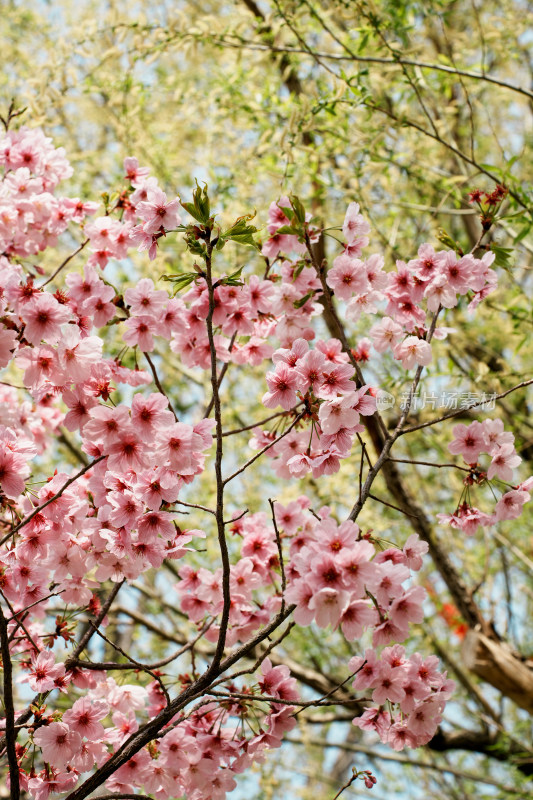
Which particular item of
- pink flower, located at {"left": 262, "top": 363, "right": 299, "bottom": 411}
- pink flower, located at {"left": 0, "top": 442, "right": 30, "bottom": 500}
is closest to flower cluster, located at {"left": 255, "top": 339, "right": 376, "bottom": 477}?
pink flower, located at {"left": 262, "top": 363, "right": 299, "bottom": 411}

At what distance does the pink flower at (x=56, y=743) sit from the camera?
1.45 metres

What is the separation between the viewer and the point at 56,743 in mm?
1464

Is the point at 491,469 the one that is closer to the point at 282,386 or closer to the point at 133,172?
the point at 282,386

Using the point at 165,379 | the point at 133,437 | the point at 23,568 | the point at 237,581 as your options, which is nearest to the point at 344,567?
the point at 133,437

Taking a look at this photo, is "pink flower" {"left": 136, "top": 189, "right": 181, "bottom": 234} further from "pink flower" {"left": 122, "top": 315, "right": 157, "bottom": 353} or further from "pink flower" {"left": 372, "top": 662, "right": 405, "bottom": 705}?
"pink flower" {"left": 372, "top": 662, "right": 405, "bottom": 705}

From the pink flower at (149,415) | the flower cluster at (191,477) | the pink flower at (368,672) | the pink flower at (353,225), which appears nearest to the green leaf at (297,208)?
the flower cluster at (191,477)

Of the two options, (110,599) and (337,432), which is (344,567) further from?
(110,599)

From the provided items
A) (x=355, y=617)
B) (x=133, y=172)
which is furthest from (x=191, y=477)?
(x=133, y=172)

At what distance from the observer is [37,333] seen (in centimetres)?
148

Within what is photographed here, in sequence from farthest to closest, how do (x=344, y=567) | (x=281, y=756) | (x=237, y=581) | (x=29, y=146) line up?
(x=281, y=756) < (x=29, y=146) < (x=237, y=581) < (x=344, y=567)

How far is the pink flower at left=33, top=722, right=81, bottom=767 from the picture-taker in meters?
1.45

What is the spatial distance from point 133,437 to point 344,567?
1.87 feet

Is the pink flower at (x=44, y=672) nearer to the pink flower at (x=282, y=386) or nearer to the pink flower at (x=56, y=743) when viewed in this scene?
the pink flower at (x=56, y=743)

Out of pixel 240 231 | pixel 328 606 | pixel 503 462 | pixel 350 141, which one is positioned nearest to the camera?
pixel 328 606
